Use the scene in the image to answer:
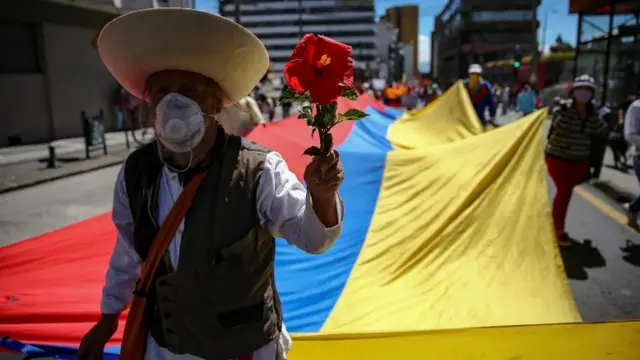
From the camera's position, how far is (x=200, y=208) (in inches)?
65.6

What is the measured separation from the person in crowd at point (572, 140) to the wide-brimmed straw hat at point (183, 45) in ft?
16.9

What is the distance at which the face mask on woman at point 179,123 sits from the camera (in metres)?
1.64

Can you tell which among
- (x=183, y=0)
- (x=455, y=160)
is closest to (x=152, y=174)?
(x=183, y=0)

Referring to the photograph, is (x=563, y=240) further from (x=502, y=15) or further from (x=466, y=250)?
(x=502, y=15)

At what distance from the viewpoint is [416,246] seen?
438 centimetres

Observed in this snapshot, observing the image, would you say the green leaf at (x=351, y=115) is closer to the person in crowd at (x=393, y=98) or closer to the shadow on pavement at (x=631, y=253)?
the shadow on pavement at (x=631, y=253)

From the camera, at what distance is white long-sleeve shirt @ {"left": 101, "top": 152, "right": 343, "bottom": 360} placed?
1629mm

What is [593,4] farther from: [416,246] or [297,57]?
[297,57]

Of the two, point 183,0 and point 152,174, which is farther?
point 183,0

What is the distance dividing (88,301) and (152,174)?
1398 millimetres

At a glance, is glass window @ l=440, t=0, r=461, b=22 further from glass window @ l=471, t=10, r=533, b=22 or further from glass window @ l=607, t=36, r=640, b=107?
glass window @ l=607, t=36, r=640, b=107

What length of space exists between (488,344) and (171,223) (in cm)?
146

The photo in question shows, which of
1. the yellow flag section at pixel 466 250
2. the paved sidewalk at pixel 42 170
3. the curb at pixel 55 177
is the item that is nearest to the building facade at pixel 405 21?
the paved sidewalk at pixel 42 170

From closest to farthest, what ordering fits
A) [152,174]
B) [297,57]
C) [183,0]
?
[297,57] → [152,174] → [183,0]
